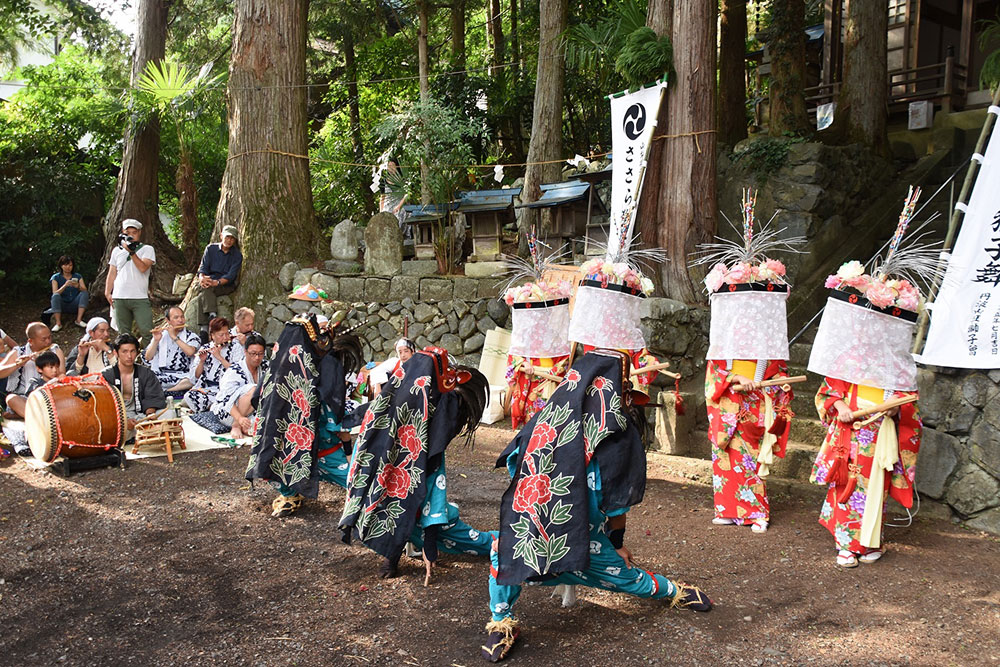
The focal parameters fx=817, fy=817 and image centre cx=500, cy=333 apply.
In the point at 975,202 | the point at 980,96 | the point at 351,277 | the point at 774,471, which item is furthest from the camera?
the point at 980,96

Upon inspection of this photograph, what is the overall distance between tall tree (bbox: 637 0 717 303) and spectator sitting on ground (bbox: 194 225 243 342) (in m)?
5.56

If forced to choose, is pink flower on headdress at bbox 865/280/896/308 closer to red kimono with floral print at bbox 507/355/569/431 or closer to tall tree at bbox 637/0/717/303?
red kimono with floral print at bbox 507/355/569/431

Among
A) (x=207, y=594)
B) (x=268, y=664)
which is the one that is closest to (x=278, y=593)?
(x=207, y=594)

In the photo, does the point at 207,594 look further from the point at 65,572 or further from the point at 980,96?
the point at 980,96

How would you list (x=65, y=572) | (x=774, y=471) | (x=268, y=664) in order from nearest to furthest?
1. (x=268, y=664)
2. (x=65, y=572)
3. (x=774, y=471)

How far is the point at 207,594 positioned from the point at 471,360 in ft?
18.8

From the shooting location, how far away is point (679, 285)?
8.72m

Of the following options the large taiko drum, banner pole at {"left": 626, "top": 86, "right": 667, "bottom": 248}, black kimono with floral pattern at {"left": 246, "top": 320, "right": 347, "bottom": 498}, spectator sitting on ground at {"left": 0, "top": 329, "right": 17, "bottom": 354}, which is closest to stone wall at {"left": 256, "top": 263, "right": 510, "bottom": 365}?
banner pole at {"left": 626, "top": 86, "right": 667, "bottom": 248}

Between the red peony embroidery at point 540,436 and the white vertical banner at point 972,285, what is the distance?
3.37 metres

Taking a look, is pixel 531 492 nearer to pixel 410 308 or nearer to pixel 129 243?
pixel 410 308

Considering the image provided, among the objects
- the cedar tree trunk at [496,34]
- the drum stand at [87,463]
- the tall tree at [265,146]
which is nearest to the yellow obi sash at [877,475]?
the drum stand at [87,463]

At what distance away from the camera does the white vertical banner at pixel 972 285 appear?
18.4ft

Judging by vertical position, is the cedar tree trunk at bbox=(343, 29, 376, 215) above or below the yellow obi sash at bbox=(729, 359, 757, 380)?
above

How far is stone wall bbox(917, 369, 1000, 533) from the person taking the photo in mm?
5555
